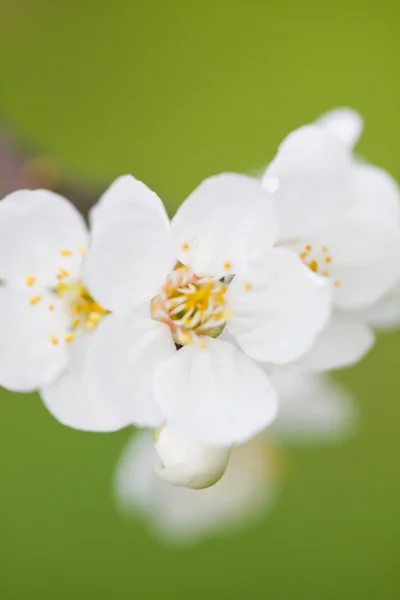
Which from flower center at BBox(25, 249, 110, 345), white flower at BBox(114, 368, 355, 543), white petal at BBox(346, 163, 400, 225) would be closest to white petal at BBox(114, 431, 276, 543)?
white flower at BBox(114, 368, 355, 543)

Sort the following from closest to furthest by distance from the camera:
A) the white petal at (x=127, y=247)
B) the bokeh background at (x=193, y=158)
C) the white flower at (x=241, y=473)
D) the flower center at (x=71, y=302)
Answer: the white petal at (x=127, y=247) < the flower center at (x=71, y=302) < the white flower at (x=241, y=473) < the bokeh background at (x=193, y=158)

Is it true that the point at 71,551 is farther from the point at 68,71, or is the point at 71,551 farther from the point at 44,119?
the point at 68,71

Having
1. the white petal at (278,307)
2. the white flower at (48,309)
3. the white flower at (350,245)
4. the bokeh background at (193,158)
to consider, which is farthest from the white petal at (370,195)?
the bokeh background at (193,158)

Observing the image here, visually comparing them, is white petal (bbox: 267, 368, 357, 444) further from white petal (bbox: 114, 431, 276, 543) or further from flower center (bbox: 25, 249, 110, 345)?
flower center (bbox: 25, 249, 110, 345)

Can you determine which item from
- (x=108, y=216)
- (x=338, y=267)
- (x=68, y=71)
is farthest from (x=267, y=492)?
(x=68, y=71)

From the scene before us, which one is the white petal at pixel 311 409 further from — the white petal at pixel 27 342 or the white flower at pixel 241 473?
the white petal at pixel 27 342

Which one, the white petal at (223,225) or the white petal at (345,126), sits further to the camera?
the white petal at (345,126)
